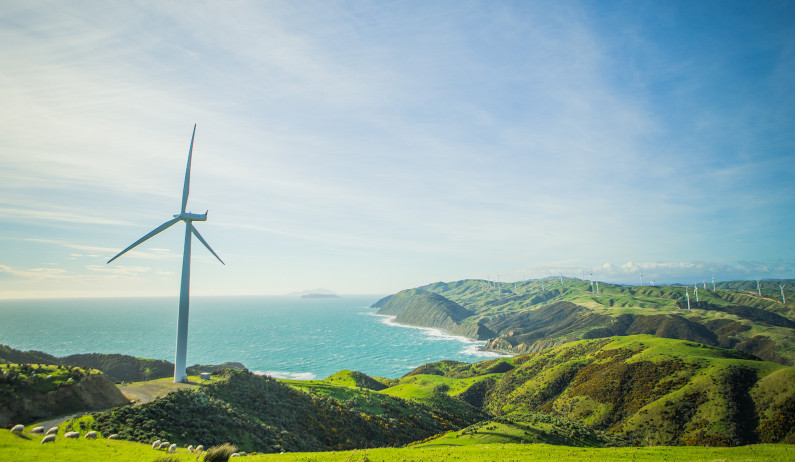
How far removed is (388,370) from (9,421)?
553ft

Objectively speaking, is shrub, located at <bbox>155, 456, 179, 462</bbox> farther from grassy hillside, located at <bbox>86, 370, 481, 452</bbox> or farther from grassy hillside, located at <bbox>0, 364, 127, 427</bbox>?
grassy hillside, located at <bbox>0, 364, 127, 427</bbox>

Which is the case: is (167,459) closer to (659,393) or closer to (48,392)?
(48,392)

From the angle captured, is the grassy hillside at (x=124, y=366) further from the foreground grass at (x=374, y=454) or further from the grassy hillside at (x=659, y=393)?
the foreground grass at (x=374, y=454)

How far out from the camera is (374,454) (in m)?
30.3

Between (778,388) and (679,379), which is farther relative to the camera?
(679,379)

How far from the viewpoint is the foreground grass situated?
810 inches

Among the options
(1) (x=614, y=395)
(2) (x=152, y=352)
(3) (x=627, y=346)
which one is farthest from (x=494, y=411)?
(2) (x=152, y=352)

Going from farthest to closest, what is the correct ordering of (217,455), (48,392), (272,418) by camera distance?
(272,418) → (48,392) → (217,455)

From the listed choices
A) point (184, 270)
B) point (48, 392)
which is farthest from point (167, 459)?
point (184, 270)

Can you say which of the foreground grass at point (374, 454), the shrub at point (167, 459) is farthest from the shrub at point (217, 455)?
the shrub at point (167, 459)

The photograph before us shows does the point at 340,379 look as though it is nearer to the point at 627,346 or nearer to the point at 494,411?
the point at 494,411

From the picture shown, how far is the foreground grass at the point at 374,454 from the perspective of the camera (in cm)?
2058

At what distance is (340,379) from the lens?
102 meters

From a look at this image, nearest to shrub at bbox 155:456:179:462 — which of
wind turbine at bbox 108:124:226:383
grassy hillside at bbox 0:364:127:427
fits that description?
grassy hillside at bbox 0:364:127:427
